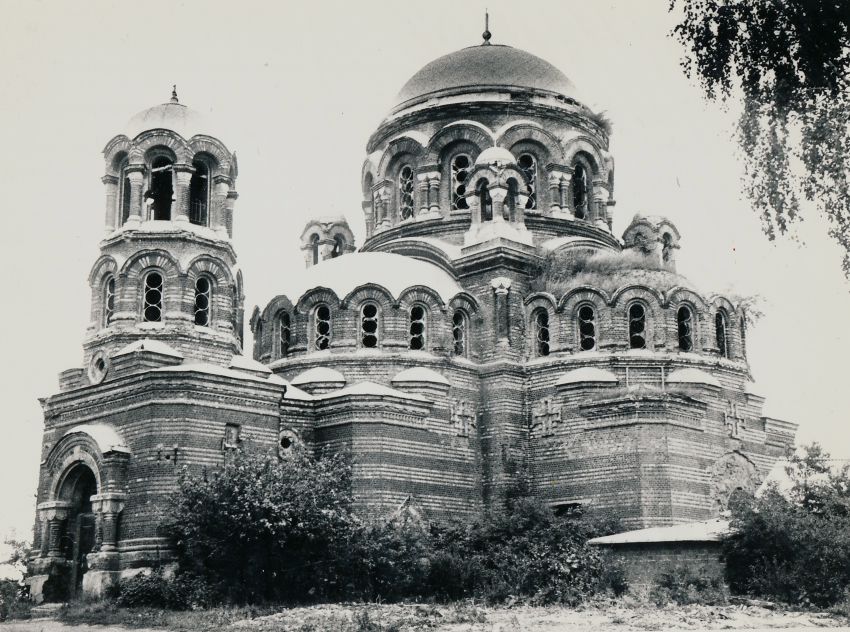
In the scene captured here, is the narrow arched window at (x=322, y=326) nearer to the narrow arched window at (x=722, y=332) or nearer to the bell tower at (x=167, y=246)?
the bell tower at (x=167, y=246)

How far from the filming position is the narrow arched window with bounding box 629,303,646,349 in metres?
28.9

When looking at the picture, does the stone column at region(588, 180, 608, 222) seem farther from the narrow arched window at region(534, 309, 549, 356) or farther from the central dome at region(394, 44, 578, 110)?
the narrow arched window at region(534, 309, 549, 356)

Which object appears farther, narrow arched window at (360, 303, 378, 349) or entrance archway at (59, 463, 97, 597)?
narrow arched window at (360, 303, 378, 349)

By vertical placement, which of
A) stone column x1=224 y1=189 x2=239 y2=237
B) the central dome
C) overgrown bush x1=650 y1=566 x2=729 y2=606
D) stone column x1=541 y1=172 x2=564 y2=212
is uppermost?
the central dome

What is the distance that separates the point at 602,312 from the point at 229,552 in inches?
449

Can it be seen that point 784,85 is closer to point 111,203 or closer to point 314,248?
point 111,203

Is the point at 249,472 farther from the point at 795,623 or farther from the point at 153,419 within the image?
the point at 795,623

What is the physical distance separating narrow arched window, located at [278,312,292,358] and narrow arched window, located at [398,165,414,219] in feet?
18.9

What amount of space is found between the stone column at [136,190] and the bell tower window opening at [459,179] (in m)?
9.43

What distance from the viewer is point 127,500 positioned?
23.5 meters

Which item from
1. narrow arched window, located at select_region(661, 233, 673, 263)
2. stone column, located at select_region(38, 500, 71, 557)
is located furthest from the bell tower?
narrow arched window, located at select_region(661, 233, 673, 263)

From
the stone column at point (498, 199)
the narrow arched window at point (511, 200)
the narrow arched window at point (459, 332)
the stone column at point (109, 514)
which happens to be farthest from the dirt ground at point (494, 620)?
the narrow arched window at point (511, 200)

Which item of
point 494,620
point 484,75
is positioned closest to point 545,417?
point 494,620

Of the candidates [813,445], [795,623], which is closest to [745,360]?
[813,445]
